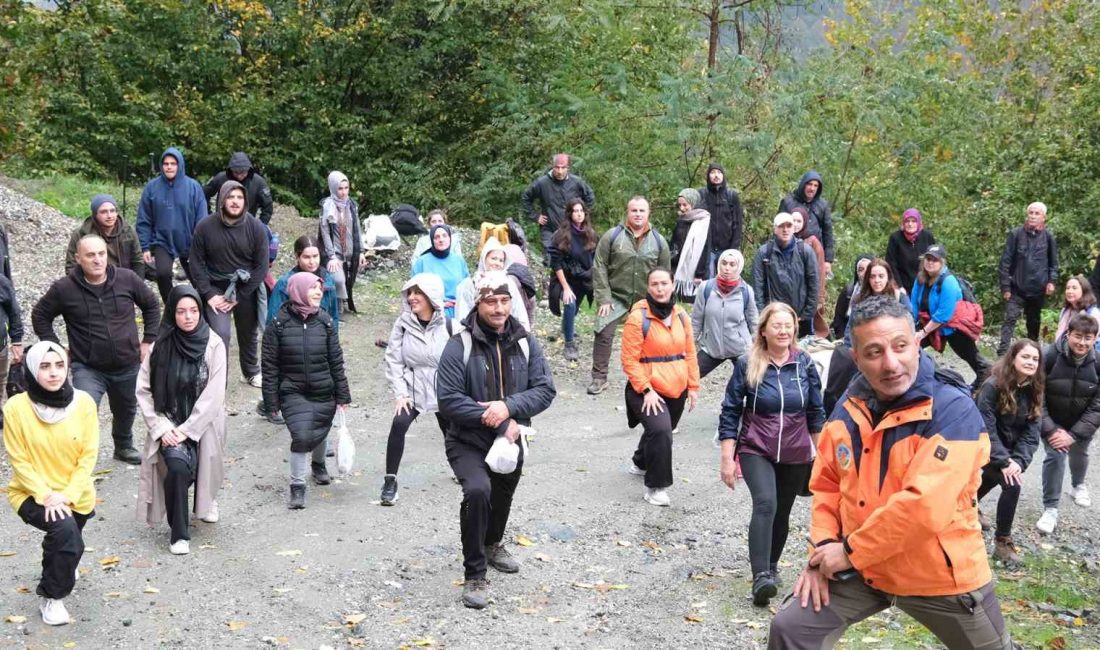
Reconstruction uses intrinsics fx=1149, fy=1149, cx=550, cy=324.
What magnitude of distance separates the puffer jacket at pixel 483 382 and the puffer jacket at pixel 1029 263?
30.5 feet


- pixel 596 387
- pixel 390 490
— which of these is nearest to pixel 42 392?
pixel 390 490

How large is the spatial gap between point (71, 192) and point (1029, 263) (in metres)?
15.0

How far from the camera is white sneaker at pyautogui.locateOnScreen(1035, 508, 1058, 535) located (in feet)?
30.0

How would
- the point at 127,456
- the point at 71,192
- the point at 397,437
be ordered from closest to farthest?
the point at 397,437
the point at 127,456
the point at 71,192

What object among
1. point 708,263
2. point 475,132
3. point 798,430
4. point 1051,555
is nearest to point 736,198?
point 708,263

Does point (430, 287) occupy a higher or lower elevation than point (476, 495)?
higher

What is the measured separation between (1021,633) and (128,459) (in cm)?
700

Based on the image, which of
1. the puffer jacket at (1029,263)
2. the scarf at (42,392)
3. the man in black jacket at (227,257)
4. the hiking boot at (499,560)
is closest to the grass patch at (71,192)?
the man in black jacket at (227,257)

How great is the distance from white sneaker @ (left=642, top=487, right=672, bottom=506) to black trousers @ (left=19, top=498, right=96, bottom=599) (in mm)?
4296

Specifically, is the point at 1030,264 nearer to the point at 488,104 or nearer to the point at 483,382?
the point at 483,382

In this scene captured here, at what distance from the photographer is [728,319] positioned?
10.4 m

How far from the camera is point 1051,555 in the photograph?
877cm

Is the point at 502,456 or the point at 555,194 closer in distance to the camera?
the point at 502,456

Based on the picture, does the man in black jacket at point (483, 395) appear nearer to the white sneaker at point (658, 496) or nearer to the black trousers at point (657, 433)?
the black trousers at point (657, 433)
